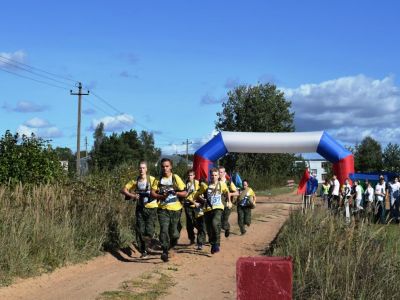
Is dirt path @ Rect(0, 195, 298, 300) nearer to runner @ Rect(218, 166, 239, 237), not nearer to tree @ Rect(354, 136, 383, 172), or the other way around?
runner @ Rect(218, 166, 239, 237)

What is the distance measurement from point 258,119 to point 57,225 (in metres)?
46.0

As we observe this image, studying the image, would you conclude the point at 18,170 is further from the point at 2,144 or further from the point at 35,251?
the point at 35,251

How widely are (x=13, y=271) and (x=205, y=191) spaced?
4.33 metres

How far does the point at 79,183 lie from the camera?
13562mm

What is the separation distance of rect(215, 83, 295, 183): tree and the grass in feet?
146

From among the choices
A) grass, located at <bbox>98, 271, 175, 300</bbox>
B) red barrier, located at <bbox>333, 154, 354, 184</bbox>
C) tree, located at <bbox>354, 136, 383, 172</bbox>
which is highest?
tree, located at <bbox>354, 136, 383, 172</bbox>

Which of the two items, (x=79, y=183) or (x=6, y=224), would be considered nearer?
(x=6, y=224)

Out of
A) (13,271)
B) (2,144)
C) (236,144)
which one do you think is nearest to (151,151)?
(236,144)

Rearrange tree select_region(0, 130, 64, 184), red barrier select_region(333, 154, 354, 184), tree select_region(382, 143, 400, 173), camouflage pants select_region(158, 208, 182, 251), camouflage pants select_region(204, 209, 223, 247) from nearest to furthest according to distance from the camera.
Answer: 1. camouflage pants select_region(158, 208, 182, 251)
2. camouflage pants select_region(204, 209, 223, 247)
3. tree select_region(0, 130, 64, 184)
4. red barrier select_region(333, 154, 354, 184)
5. tree select_region(382, 143, 400, 173)

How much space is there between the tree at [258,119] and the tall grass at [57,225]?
4104 centimetres

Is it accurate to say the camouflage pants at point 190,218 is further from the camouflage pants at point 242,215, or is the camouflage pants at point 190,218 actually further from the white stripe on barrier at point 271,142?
the white stripe on barrier at point 271,142

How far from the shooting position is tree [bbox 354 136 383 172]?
74781mm

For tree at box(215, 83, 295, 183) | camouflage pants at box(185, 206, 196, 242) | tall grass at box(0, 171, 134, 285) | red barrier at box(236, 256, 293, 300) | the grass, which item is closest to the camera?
red barrier at box(236, 256, 293, 300)

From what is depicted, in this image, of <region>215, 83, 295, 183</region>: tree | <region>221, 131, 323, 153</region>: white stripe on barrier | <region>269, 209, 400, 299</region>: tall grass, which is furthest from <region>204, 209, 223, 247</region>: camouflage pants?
<region>215, 83, 295, 183</region>: tree
